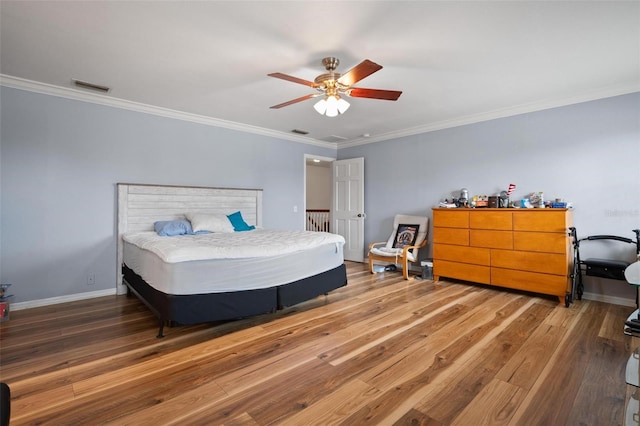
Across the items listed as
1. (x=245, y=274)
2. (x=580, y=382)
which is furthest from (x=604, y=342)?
(x=245, y=274)

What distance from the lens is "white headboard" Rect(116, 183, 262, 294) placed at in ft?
12.9

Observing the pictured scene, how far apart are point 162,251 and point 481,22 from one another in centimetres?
308

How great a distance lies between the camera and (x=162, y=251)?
2.55 meters

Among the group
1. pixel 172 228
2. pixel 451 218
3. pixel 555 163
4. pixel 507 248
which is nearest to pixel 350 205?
pixel 451 218

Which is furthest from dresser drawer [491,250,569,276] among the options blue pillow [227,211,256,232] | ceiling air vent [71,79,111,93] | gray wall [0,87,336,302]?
→ ceiling air vent [71,79,111,93]

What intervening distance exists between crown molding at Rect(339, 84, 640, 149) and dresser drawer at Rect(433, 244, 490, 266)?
1.94 meters

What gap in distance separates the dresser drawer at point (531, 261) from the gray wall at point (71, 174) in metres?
4.35

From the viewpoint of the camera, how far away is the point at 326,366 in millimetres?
2137

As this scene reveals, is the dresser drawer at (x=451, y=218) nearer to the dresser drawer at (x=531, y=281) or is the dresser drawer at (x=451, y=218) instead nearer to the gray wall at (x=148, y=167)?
the gray wall at (x=148, y=167)

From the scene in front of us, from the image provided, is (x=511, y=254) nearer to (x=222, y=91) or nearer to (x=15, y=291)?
(x=222, y=91)

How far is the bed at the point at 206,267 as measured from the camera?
2.50 metres

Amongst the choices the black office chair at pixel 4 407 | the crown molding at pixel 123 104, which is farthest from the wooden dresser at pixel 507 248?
the black office chair at pixel 4 407

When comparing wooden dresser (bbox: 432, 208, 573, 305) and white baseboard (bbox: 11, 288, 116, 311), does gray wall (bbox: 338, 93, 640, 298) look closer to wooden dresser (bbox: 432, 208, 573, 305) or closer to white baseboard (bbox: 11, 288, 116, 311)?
wooden dresser (bbox: 432, 208, 573, 305)

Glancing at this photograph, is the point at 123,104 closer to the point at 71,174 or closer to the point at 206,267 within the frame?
the point at 71,174
